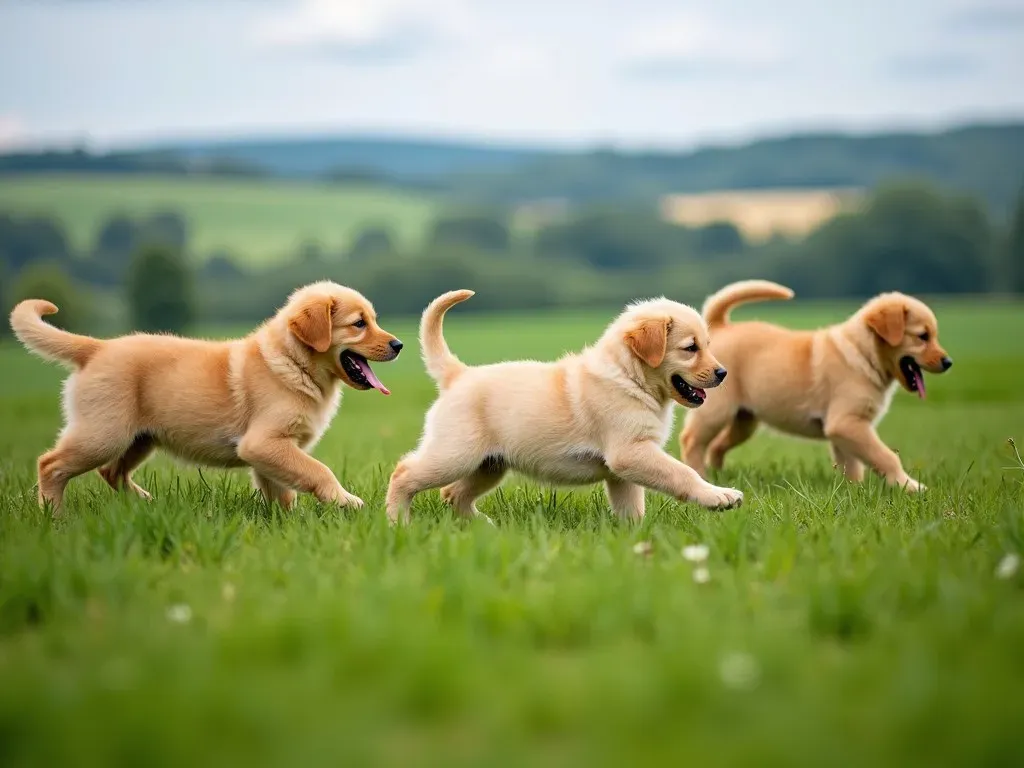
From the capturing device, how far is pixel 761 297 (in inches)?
290

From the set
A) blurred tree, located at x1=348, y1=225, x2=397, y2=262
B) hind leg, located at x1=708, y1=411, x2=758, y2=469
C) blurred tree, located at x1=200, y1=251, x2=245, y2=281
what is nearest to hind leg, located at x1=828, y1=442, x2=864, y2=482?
hind leg, located at x1=708, y1=411, x2=758, y2=469

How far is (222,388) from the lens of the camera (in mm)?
5633

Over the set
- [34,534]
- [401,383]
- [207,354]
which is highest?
[207,354]

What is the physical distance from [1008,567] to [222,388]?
387 cm

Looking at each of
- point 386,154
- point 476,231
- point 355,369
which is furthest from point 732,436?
point 386,154

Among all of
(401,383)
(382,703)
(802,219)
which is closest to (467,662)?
(382,703)

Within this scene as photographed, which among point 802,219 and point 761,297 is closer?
point 761,297

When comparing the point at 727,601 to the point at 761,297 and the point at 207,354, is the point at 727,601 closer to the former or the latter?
the point at 207,354

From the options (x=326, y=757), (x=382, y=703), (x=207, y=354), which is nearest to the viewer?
(x=326, y=757)

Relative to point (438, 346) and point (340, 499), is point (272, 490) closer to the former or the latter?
point (340, 499)

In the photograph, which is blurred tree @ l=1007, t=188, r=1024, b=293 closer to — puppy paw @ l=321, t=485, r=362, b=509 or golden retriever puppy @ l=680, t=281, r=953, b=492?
golden retriever puppy @ l=680, t=281, r=953, b=492

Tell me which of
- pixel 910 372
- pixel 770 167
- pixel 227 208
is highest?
pixel 770 167

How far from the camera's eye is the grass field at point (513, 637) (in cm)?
252

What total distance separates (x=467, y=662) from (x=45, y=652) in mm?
1309
